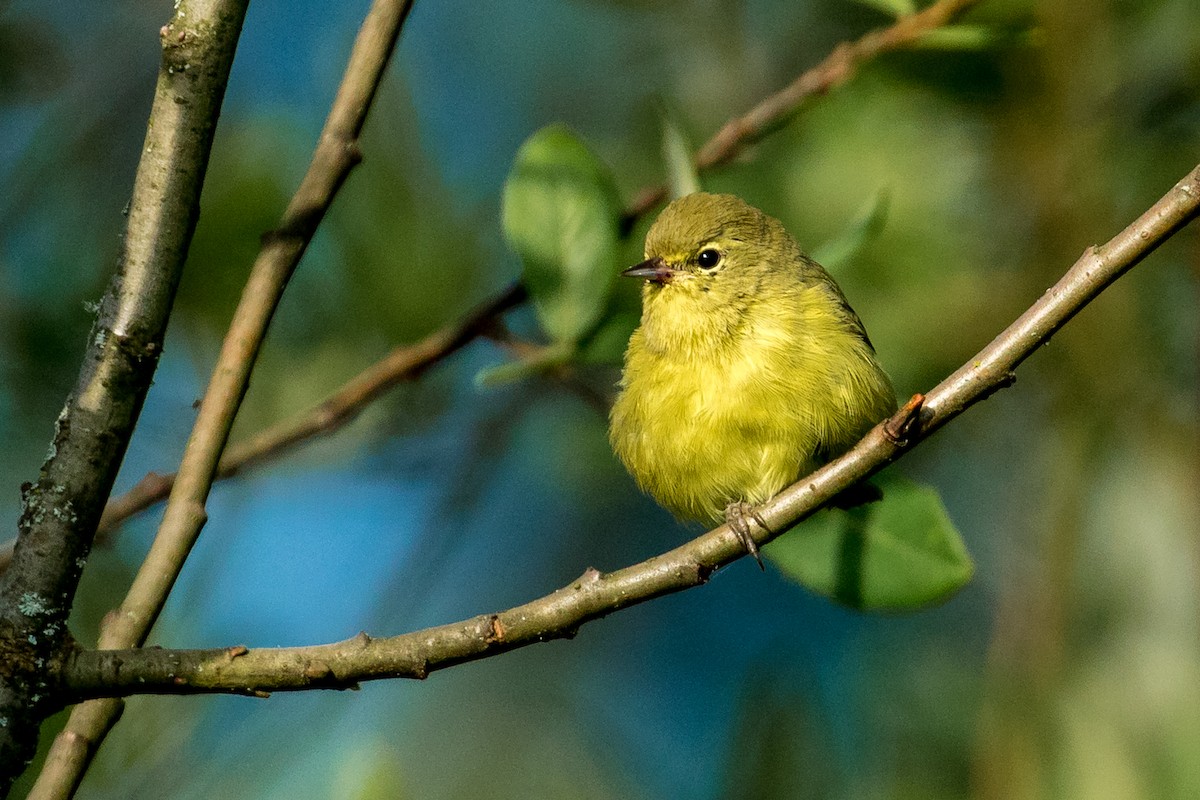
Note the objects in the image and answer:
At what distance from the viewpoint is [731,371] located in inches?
128

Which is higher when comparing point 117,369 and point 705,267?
point 705,267

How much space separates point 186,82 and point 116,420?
478 mm

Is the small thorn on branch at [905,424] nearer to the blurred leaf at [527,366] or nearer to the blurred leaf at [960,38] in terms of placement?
the blurred leaf at [527,366]

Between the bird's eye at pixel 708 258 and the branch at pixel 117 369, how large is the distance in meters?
2.17

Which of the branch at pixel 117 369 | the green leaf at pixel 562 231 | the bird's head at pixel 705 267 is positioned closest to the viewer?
the branch at pixel 117 369

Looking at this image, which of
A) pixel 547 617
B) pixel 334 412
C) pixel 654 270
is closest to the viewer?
pixel 547 617

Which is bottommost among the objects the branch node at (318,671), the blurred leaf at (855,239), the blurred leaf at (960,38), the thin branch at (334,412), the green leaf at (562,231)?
the branch node at (318,671)

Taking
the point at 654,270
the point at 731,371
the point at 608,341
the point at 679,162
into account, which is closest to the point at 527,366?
the point at 608,341

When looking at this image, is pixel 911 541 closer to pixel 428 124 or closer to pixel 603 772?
pixel 603 772

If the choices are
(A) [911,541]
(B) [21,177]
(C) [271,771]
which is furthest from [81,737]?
(B) [21,177]

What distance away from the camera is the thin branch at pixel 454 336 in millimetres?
2543

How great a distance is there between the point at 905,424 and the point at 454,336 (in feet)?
3.80

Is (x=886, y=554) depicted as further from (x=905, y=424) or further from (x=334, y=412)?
(x=334, y=412)

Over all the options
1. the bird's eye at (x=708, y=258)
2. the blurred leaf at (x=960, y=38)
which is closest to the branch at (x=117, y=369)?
the blurred leaf at (x=960, y=38)
